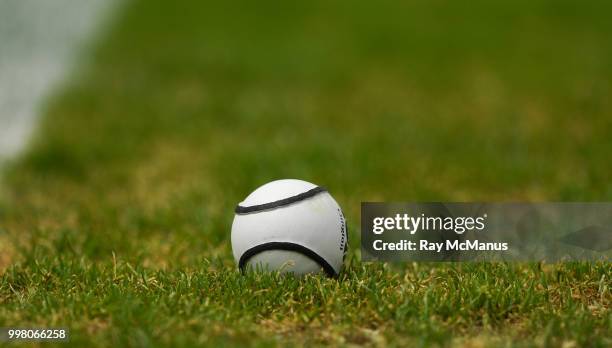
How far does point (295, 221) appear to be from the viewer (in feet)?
14.9

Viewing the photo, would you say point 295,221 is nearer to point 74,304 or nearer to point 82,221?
point 74,304

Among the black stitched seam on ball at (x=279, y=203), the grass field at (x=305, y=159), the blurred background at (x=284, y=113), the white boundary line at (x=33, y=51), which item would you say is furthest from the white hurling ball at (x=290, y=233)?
the white boundary line at (x=33, y=51)

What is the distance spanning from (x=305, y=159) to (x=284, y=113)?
91.4 inches

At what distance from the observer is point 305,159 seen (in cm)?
841

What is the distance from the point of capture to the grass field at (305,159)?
4234 mm

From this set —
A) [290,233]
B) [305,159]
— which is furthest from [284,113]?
[290,233]

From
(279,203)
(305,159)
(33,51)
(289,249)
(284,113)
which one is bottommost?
(289,249)

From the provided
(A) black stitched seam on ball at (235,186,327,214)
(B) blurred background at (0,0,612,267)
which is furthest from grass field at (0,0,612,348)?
(A) black stitched seam on ball at (235,186,327,214)

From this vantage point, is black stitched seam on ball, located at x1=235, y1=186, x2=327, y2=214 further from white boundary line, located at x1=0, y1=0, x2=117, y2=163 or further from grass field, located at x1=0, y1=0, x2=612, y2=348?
white boundary line, located at x1=0, y1=0, x2=117, y2=163

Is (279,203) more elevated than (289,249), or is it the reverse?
(279,203)

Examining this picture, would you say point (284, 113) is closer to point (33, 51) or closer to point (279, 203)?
point (279, 203)

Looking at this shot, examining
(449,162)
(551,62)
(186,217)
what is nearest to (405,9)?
(551,62)

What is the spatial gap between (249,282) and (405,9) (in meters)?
13.4

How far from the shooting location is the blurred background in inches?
290
